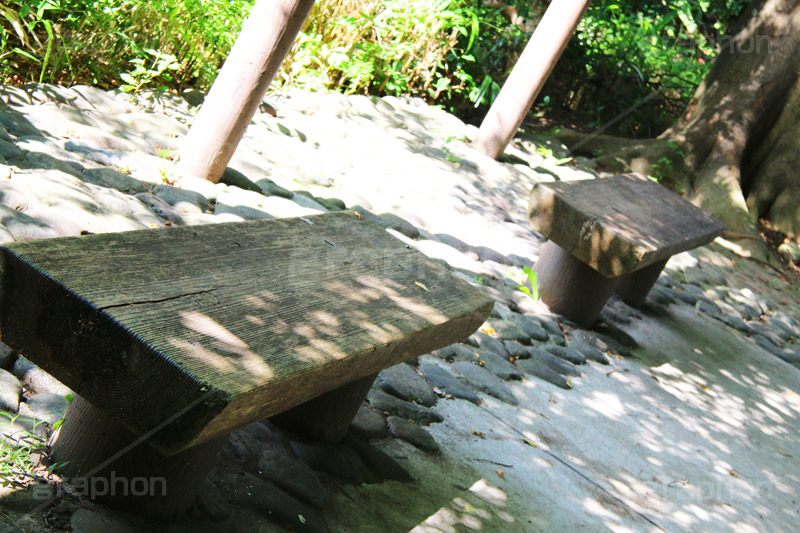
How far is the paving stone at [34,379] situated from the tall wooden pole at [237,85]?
2.05 meters

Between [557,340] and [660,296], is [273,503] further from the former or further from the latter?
[660,296]

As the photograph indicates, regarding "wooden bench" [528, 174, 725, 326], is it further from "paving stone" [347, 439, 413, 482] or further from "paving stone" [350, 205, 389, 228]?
"paving stone" [347, 439, 413, 482]

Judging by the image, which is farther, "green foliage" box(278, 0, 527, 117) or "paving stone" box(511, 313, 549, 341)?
"green foliage" box(278, 0, 527, 117)

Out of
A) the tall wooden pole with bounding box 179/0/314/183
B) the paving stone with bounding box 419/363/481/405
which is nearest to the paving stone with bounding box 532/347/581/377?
the paving stone with bounding box 419/363/481/405

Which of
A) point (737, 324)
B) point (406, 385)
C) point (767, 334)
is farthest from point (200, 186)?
point (767, 334)

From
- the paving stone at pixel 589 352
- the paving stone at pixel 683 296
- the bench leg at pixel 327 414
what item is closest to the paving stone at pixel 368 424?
the bench leg at pixel 327 414

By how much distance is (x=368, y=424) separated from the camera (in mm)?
2900

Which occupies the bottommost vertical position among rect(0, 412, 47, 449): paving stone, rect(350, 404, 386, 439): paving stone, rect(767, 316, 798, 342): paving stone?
rect(0, 412, 47, 449): paving stone

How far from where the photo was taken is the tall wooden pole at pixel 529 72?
665 cm

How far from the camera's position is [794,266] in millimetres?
7742

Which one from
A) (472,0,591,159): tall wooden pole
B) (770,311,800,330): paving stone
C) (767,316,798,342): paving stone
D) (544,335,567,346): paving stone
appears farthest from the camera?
(472,0,591,159): tall wooden pole

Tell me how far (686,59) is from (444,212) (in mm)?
7347

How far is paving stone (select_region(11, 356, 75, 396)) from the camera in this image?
2293 millimetres

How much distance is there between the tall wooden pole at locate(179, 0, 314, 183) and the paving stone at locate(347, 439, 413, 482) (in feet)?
6.74
